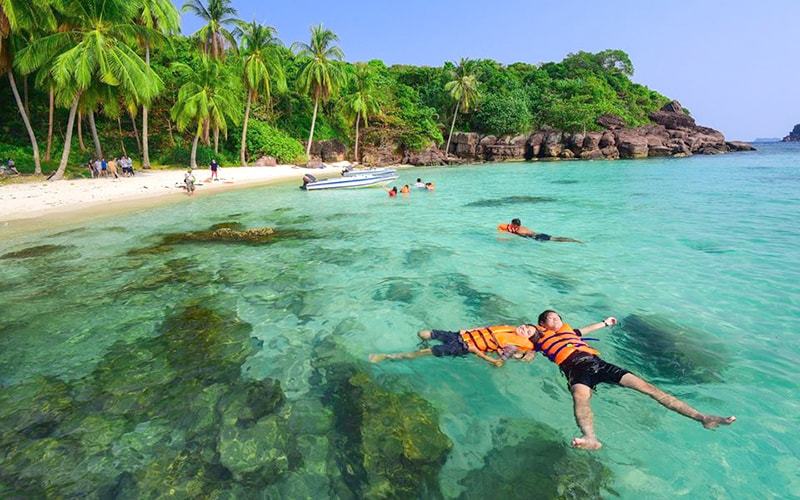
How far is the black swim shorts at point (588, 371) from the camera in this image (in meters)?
4.40

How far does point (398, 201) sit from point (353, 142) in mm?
30965

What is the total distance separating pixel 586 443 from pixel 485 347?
174 centimetres

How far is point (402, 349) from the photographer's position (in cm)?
584

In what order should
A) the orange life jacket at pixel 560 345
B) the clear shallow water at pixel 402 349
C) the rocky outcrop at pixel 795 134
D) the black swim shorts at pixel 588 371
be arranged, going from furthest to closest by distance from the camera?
the rocky outcrop at pixel 795 134 < the orange life jacket at pixel 560 345 < the black swim shorts at pixel 588 371 < the clear shallow water at pixel 402 349

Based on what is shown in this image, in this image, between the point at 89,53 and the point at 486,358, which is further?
the point at 89,53

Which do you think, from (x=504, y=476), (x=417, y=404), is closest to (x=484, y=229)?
(x=417, y=404)

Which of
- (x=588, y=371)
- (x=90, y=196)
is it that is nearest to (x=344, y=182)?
(x=90, y=196)

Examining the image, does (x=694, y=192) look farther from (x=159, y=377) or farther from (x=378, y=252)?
(x=159, y=377)

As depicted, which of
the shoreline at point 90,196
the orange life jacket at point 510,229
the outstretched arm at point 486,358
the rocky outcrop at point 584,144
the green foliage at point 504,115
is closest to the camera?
the outstretched arm at point 486,358

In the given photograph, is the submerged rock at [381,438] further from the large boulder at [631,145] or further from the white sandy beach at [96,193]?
the large boulder at [631,145]

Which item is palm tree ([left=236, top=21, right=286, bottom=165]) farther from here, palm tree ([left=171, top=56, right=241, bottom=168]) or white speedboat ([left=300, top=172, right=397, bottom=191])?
white speedboat ([left=300, top=172, right=397, bottom=191])

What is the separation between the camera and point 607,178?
1160 inches

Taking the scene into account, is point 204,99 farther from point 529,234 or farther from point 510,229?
point 529,234

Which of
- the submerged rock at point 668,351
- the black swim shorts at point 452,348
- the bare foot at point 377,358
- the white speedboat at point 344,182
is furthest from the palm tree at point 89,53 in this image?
the submerged rock at point 668,351
